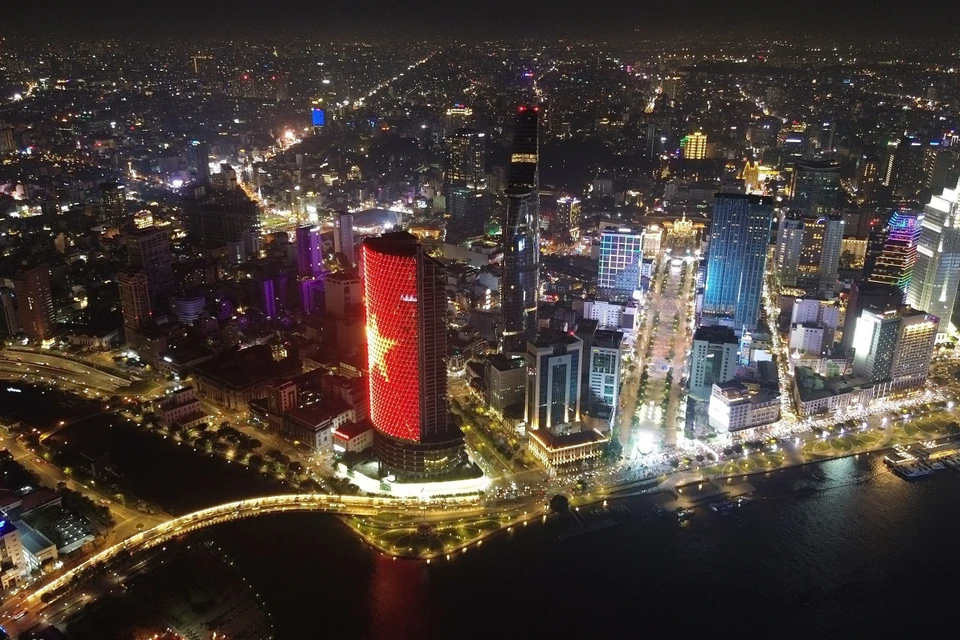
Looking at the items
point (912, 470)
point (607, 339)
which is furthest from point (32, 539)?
point (912, 470)

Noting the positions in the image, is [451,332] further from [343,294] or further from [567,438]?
[567,438]

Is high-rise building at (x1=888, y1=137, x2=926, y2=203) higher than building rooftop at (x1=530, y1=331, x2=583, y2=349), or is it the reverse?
high-rise building at (x1=888, y1=137, x2=926, y2=203)

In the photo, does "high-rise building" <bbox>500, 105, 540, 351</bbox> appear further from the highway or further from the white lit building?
the highway

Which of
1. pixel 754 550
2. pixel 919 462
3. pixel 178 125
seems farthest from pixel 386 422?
pixel 178 125

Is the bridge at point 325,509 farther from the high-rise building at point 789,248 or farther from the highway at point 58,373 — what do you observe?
the high-rise building at point 789,248

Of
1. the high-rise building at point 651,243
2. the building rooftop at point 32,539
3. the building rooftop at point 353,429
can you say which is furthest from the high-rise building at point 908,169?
the building rooftop at point 32,539

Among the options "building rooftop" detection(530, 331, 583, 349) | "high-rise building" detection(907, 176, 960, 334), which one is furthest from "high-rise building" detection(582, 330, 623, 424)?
"high-rise building" detection(907, 176, 960, 334)
